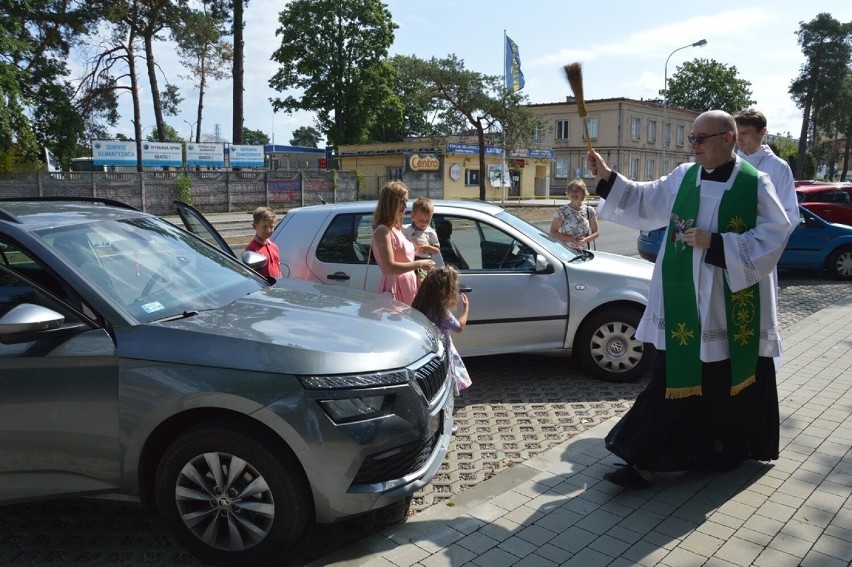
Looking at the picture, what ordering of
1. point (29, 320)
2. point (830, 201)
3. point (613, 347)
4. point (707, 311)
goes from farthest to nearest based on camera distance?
point (830, 201)
point (613, 347)
point (707, 311)
point (29, 320)

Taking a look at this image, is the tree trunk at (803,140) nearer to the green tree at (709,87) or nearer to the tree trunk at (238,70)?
the green tree at (709,87)

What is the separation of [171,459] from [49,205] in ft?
6.14

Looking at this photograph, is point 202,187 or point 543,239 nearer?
point 543,239

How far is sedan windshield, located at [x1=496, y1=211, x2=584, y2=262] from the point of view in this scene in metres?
6.36

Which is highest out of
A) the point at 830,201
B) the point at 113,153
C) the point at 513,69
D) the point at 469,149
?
the point at 513,69

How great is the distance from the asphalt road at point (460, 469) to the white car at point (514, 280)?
0.41 meters

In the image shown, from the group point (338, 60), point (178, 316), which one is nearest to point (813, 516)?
point (178, 316)

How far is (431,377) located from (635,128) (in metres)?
66.9

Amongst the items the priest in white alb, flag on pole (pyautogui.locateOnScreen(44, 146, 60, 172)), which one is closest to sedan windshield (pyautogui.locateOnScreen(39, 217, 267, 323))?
the priest in white alb

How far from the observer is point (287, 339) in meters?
3.29

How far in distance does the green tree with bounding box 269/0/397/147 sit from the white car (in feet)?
168

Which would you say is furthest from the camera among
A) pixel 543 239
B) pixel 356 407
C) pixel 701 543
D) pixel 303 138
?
pixel 303 138

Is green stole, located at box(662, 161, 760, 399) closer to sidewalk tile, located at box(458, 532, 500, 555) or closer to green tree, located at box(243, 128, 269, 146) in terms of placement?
sidewalk tile, located at box(458, 532, 500, 555)

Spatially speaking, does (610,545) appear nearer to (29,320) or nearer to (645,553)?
(645,553)
